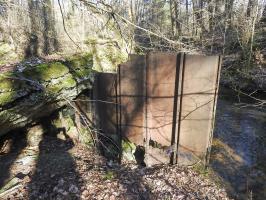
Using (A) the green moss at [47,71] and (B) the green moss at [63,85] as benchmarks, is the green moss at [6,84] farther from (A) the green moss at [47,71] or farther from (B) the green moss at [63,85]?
(B) the green moss at [63,85]

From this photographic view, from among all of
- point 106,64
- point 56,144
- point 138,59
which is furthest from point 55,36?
point 138,59

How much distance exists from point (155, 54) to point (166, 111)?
1.18 metres

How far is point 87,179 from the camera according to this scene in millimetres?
4848

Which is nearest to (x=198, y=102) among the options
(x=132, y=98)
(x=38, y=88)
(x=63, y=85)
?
(x=132, y=98)

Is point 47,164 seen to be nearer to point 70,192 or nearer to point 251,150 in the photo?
point 70,192

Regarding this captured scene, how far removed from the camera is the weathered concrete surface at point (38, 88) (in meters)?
4.48

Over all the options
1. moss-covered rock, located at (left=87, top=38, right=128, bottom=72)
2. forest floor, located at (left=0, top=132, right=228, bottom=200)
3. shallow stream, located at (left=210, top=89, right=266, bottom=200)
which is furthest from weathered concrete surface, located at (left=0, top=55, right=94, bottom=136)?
shallow stream, located at (left=210, top=89, right=266, bottom=200)

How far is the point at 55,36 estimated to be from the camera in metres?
9.80

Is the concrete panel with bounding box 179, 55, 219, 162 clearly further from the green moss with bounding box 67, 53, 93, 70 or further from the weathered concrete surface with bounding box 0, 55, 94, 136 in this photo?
the green moss with bounding box 67, 53, 93, 70

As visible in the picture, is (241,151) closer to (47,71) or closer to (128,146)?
(128,146)

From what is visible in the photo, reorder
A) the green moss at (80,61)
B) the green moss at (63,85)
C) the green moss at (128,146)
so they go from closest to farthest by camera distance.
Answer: the green moss at (63,85) → the green moss at (128,146) → the green moss at (80,61)

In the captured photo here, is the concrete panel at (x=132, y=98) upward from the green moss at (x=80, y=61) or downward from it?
downward

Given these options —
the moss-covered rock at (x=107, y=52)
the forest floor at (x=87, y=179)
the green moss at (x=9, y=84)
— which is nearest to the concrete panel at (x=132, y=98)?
the forest floor at (x=87, y=179)

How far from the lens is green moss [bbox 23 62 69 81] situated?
5109 mm
